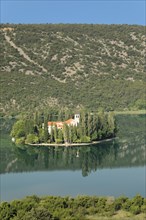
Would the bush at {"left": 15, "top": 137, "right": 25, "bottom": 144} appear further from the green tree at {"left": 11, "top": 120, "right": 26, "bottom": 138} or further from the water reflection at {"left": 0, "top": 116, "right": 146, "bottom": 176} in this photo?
the green tree at {"left": 11, "top": 120, "right": 26, "bottom": 138}

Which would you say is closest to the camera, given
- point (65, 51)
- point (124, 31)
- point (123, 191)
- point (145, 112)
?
point (123, 191)

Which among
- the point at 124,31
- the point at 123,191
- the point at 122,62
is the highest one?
the point at 124,31

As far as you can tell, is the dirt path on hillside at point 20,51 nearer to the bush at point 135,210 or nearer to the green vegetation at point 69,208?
the green vegetation at point 69,208

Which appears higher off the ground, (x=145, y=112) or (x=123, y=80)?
(x=123, y=80)

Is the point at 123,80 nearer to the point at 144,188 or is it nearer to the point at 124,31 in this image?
the point at 124,31

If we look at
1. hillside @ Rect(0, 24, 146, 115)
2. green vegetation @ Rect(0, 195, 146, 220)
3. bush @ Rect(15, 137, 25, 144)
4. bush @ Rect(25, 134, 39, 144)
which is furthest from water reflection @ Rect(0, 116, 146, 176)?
hillside @ Rect(0, 24, 146, 115)

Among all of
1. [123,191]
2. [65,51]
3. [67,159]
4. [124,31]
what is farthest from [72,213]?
[124,31]
